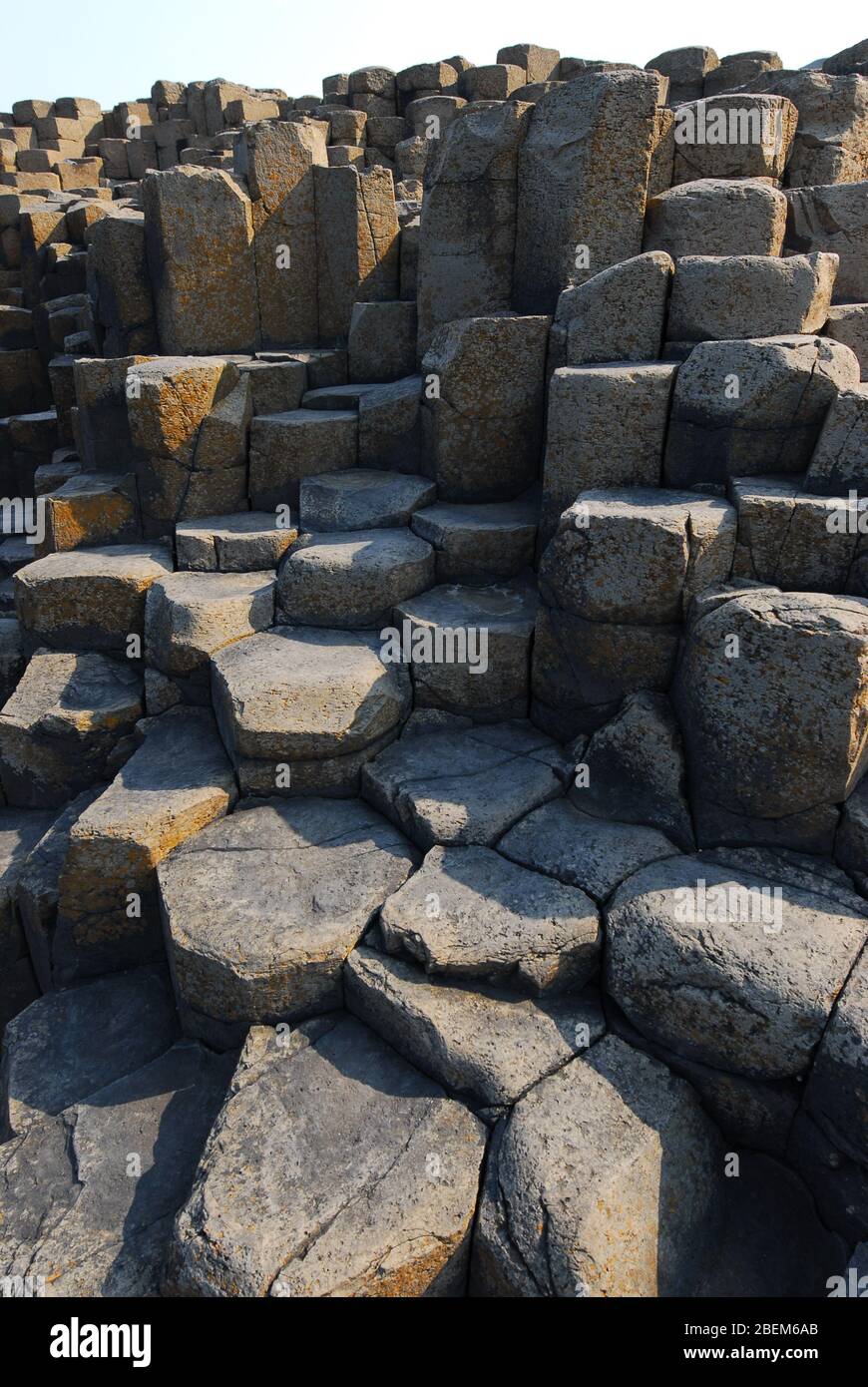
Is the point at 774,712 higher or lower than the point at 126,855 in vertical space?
higher

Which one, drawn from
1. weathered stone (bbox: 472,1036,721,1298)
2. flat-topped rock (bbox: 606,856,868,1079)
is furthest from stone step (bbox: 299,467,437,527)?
weathered stone (bbox: 472,1036,721,1298)

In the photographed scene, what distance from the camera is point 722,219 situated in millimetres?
5207

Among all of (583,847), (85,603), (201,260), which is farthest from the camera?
(201,260)

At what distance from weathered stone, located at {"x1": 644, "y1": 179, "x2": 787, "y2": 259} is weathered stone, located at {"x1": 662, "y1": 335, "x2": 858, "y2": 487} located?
1.08 metres

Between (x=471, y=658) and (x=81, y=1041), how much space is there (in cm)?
257

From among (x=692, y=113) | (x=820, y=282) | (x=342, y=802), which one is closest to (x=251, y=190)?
(x=692, y=113)

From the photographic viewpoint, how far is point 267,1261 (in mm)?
2818

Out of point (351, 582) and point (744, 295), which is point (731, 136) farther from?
point (351, 582)

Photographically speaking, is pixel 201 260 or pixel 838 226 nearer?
pixel 838 226

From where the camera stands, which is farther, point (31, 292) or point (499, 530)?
point (31, 292)

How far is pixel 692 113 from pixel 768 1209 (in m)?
5.88

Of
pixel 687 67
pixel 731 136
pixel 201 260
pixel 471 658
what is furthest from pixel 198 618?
pixel 687 67
